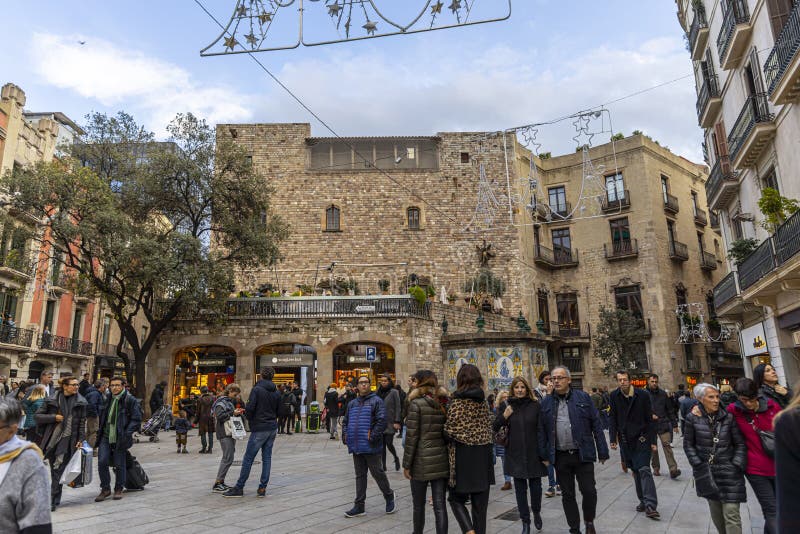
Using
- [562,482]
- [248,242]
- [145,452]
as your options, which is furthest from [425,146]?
[562,482]

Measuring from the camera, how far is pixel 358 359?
73.2ft

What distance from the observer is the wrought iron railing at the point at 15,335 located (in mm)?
21219

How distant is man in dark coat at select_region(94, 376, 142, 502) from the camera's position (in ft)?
24.4

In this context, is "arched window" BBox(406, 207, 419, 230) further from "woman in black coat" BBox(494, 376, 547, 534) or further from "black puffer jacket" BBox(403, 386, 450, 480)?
"black puffer jacket" BBox(403, 386, 450, 480)

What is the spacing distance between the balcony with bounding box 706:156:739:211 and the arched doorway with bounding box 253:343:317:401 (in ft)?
48.6

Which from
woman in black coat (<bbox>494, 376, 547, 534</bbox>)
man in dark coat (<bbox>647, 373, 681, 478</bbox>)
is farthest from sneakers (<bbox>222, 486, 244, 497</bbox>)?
man in dark coat (<bbox>647, 373, 681, 478</bbox>)

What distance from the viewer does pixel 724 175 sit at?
1692cm

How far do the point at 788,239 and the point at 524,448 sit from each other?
8.90 m

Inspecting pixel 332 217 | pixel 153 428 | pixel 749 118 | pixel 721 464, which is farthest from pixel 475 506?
pixel 332 217

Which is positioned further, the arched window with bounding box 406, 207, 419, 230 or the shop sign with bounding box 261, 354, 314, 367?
the arched window with bounding box 406, 207, 419, 230

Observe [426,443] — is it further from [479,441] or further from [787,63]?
[787,63]

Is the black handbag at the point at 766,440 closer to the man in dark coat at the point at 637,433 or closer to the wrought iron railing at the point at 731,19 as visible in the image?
the man in dark coat at the point at 637,433

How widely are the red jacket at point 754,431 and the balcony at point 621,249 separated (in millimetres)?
27347

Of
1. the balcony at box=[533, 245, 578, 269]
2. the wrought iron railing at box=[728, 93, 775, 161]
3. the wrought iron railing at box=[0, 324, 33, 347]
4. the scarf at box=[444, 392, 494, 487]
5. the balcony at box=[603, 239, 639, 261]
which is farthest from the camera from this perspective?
the balcony at box=[533, 245, 578, 269]
